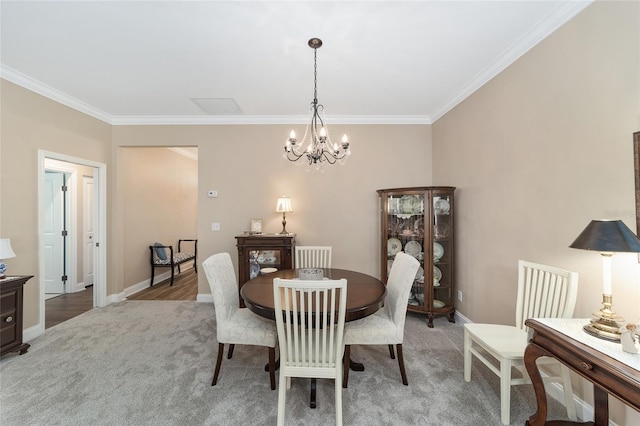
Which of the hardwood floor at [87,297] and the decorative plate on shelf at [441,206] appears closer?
the decorative plate on shelf at [441,206]

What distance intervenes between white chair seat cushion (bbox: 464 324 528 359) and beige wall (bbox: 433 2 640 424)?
413mm

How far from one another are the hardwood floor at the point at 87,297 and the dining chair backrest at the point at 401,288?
127 inches

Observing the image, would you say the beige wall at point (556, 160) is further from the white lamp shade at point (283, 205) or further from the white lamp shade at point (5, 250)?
the white lamp shade at point (5, 250)

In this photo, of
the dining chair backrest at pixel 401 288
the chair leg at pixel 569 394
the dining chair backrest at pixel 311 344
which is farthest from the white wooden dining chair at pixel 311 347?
the chair leg at pixel 569 394

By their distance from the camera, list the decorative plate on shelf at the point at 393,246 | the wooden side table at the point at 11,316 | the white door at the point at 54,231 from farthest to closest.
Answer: the white door at the point at 54,231 → the decorative plate on shelf at the point at 393,246 → the wooden side table at the point at 11,316

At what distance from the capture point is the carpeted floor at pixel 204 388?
5.48ft

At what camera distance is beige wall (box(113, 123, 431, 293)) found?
376 cm

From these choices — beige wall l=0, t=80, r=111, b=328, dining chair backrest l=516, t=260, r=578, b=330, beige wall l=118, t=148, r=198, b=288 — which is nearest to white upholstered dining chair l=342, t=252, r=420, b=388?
dining chair backrest l=516, t=260, r=578, b=330

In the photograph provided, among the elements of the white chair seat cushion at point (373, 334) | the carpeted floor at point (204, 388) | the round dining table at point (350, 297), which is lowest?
the carpeted floor at point (204, 388)

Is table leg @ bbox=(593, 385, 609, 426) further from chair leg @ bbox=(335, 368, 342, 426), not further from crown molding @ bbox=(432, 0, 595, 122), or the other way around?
crown molding @ bbox=(432, 0, 595, 122)

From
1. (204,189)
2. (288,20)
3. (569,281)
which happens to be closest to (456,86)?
(288,20)

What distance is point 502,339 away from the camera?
1769 mm

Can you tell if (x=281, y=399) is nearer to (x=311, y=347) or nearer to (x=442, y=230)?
(x=311, y=347)

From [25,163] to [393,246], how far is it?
431 cm
